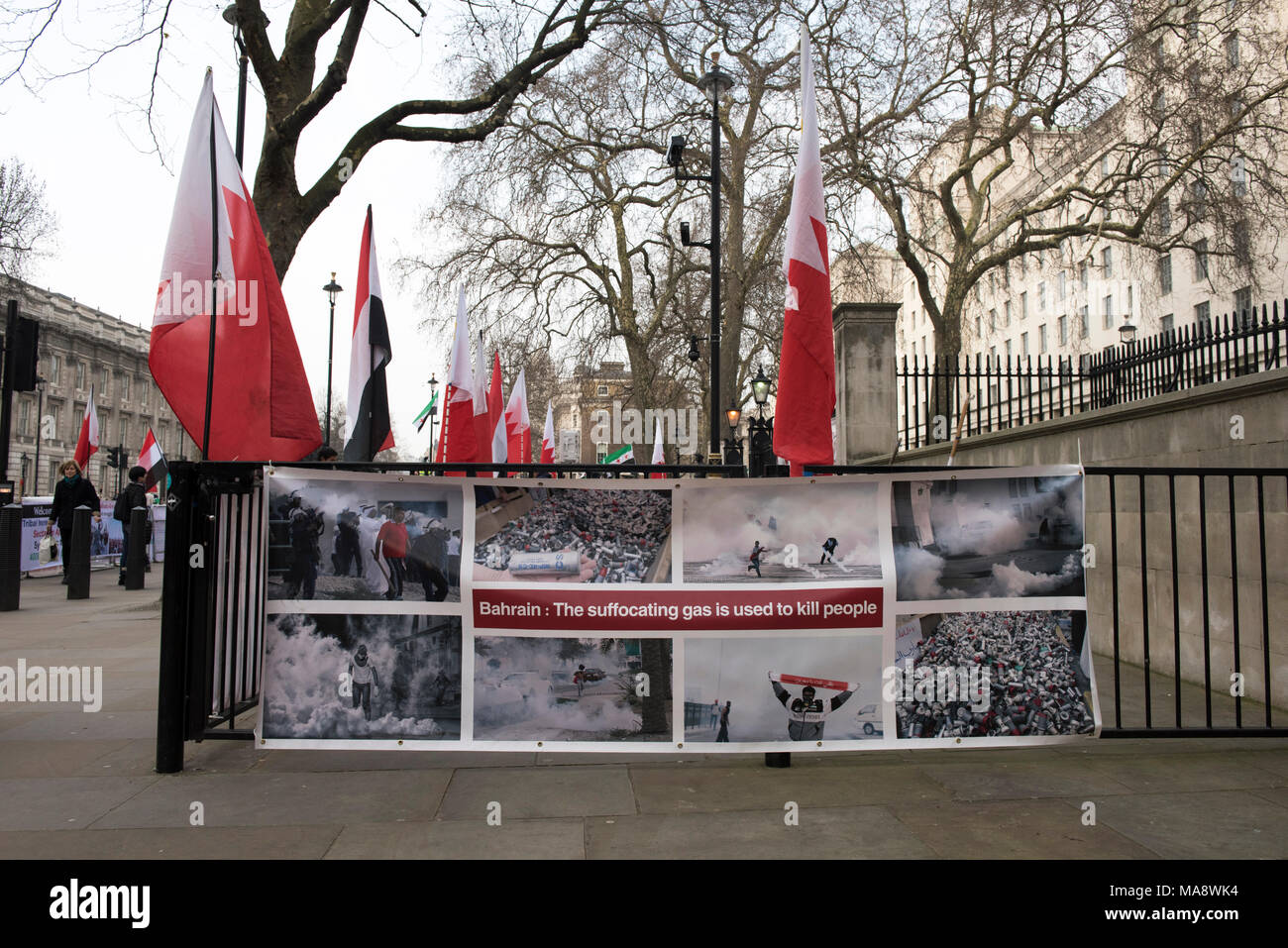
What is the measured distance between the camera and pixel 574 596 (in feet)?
14.7

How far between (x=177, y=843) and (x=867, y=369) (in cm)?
1216

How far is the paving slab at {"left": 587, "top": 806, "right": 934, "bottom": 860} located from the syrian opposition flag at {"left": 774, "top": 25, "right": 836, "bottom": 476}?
1840 millimetres

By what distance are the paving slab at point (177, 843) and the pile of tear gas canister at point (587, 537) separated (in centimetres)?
147

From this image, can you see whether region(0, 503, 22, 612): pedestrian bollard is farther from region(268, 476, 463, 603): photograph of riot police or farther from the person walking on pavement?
region(268, 476, 463, 603): photograph of riot police

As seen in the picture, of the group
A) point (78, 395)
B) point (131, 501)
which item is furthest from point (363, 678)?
point (78, 395)

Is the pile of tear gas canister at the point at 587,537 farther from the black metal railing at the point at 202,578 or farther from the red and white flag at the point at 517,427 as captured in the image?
the red and white flag at the point at 517,427

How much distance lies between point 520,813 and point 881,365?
11.4 meters

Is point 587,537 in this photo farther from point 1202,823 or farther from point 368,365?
point 368,365

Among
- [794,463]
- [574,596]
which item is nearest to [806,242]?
[794,463]

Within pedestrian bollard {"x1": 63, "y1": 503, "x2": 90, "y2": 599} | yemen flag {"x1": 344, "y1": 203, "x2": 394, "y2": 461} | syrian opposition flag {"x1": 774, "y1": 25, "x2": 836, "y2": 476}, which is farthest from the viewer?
pedestrian bollard {"x1": 63, "y1": 503, "x2": 90, "y2": 599}

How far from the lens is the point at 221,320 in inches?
212

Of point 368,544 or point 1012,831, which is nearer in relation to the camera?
point 1012,831

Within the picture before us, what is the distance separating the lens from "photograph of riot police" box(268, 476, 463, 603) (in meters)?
4.55

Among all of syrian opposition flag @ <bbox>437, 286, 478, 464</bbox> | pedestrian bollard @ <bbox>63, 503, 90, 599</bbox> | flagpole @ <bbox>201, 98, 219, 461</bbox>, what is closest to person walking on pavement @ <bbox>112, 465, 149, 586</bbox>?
pedestrian bollard @ <bbox>63, 503, 90, 599</bbox>
